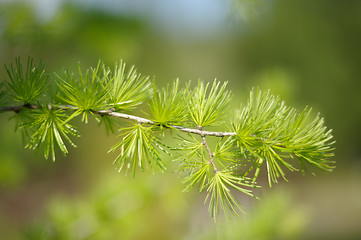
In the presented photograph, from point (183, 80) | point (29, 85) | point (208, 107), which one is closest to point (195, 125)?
point (208, 107)

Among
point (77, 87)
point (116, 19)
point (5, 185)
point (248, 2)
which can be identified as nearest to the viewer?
point (77, 87)

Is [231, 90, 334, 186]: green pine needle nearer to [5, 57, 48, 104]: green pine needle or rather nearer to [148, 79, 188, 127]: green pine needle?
[148, 79, 188, 127]: green pine needle

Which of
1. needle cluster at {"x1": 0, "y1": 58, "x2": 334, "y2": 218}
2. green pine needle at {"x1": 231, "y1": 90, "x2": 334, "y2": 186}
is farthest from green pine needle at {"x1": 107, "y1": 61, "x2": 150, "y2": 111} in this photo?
green pine needle at {"x1": 231, "y1": 90, "x2": 334, "y2": 186}

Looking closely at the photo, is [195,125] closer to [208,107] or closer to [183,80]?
[208,107]

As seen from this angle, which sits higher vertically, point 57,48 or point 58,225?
point 57,48

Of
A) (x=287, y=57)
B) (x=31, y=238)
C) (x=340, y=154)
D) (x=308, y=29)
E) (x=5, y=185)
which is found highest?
(x=308, y=29)

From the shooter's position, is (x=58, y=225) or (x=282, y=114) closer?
(x=282, y=114)

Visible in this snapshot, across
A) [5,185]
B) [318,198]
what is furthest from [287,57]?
[5,185]

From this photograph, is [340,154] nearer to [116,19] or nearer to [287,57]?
[287,57]
